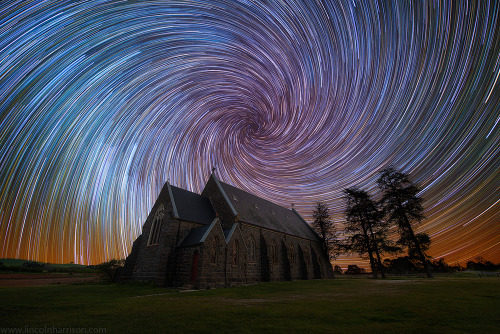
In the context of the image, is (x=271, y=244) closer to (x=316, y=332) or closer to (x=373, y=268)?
(x=373, y=268)

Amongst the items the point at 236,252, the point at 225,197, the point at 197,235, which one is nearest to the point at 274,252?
the point at 236,252

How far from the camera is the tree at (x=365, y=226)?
33.5 m

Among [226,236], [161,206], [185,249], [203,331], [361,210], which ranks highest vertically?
[361,210]

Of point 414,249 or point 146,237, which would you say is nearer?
point 146,237

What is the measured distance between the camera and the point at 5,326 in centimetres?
634

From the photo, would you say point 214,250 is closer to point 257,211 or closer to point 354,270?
point 257,211

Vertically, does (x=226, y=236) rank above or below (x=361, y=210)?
below

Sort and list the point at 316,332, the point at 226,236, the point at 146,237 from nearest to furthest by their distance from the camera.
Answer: the point at 316,332, the point at 226,236, the point at 146,237

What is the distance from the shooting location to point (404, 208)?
31.0 meters

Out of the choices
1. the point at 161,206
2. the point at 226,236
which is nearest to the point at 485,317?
the point at 226,236

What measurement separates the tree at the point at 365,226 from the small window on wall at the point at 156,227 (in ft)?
103

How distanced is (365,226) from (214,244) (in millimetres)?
28911

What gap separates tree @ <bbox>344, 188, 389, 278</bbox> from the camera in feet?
110

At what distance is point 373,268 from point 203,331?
37.1 m
